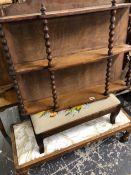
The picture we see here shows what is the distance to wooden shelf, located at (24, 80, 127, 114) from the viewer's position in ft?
3.66

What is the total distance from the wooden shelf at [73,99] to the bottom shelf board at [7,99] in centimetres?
9

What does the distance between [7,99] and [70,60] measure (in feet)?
1.64

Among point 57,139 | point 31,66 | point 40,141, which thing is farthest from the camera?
point 57,139

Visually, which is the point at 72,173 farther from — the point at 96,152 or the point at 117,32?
the point at 117,32

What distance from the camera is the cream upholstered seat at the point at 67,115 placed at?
1.06 metres

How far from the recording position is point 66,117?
1.12 metres

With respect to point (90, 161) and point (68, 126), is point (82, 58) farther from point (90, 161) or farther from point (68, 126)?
point (90, 161)

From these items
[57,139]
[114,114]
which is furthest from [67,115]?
[114,114]

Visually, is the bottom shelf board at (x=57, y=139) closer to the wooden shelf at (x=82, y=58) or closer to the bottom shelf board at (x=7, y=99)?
the bottom shelf board at (x=7, y=99)

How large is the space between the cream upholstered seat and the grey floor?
1.35 feet

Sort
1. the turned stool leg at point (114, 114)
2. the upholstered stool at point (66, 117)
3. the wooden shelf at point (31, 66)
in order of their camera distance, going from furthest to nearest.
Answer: the turned stool leg at point (114, 114), the upholstered stool at point (66, 117), the wooden shelf at point (31, 66)

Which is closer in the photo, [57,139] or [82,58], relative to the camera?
[82,58]

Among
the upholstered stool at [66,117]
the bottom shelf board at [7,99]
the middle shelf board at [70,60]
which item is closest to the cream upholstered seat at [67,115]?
the upholstered stool at [66,117]

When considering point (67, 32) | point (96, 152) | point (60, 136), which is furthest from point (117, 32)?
point (96, 152)
